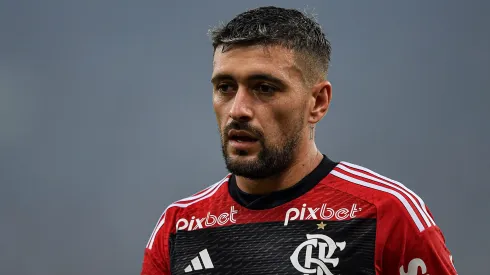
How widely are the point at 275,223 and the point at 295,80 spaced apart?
1.60 feet

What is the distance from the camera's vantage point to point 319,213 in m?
2.09

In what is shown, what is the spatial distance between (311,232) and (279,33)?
0.66 m

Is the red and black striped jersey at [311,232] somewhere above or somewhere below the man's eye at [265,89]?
below

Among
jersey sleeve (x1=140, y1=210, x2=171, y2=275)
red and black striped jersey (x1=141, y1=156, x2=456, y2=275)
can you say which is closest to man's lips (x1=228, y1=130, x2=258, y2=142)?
red and black striped jersey (x1=141, y1=156, x2=456, y2=275)

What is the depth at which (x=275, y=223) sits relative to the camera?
211cm

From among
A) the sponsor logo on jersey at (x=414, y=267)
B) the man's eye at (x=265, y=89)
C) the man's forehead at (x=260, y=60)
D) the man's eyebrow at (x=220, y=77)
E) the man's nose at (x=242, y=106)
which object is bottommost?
the sponsor logo on jersey at (x=414, y=267)

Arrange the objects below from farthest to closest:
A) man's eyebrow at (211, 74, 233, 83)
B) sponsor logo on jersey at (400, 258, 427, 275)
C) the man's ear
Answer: the man's ear, man's eyebrow at (211, 74, 233, 83), sponsor logo on jersey at (400, 258, 427, 275)

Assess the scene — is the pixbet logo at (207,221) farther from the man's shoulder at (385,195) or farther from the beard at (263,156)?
the man's shoulder at (385,195)

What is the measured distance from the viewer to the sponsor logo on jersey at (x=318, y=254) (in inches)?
77.7

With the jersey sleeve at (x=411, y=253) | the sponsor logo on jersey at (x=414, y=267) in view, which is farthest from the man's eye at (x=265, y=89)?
the sponsor logo on jersey at (x=414, y=267)

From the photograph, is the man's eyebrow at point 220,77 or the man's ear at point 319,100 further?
the man's ear at point 319,100

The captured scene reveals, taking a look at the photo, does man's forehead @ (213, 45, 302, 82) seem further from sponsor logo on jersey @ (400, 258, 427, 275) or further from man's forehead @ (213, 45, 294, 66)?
sponsor logo on jersey @ (400, 258, 427, 275)

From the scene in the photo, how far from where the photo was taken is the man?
6.43 feet

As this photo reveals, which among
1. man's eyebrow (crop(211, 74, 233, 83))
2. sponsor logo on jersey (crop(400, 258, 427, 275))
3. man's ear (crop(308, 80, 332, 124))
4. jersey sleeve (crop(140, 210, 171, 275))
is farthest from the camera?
jersey sleeve (crop(140, 210, 171, 275))
